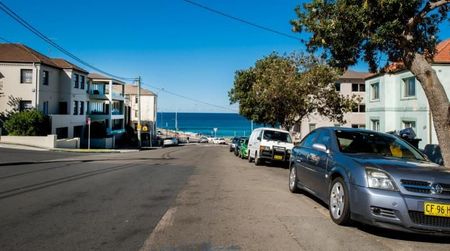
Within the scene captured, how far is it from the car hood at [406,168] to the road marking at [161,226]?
3.02 meters

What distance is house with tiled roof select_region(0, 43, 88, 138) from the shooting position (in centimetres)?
3875

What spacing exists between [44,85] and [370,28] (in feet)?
115

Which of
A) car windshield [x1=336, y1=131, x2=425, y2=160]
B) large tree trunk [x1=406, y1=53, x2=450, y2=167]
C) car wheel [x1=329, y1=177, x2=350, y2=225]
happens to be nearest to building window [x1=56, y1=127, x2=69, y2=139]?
large tree trunk [x1=406, y1=53, x2=450, y2=167]

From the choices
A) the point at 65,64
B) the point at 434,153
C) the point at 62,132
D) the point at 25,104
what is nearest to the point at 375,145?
the point at 434,153

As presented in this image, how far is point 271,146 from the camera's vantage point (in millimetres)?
20141

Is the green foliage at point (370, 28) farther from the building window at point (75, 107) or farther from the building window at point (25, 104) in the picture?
the building window at point (75, 107)

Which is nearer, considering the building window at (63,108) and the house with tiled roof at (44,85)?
the house with tiled roof at (44,85)

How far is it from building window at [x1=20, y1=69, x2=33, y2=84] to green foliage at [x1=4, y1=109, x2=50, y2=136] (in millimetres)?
4117

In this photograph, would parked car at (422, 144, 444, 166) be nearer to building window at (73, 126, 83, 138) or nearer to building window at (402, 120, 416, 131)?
building window at (402, 120, 416, 131)

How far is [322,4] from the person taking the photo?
513 inches

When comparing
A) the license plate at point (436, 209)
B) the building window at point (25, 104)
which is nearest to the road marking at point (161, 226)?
the license plate at point (436, 209)

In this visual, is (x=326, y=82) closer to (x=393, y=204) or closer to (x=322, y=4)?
(x=322, y=4)

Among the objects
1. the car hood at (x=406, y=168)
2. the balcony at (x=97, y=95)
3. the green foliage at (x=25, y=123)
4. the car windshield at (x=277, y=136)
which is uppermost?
the balcony at (x=97, y=95)

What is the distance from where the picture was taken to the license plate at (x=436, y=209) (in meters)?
5.92
